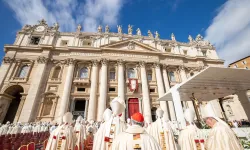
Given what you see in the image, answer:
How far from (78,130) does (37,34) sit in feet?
77.1

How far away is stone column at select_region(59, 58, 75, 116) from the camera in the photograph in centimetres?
1592

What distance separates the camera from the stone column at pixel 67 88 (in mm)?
15922

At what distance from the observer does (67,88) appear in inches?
682

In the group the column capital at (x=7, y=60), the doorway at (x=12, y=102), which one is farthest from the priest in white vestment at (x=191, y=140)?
the column capital at (x=7, y=60)

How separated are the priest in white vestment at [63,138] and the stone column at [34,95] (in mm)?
13942

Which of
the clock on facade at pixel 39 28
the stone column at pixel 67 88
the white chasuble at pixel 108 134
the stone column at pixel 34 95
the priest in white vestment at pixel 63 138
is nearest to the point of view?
the white chasuble at pixel 108 134

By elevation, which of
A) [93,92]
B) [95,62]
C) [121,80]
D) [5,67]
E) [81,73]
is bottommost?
[93,92]

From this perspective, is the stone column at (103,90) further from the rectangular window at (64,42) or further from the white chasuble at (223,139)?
the white chasuble at (223,139)

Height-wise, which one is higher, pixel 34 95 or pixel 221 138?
pixel 34 95

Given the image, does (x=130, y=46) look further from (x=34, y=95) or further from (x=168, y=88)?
(x=34, y=95)

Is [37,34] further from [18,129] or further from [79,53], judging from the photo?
[18,129]

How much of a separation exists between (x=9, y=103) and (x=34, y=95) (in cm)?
479

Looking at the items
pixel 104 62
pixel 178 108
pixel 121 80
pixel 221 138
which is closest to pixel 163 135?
pixel 221 138

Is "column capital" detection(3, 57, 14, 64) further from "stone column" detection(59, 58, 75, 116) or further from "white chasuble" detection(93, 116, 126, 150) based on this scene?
"white chasuble" detection(93, 116, 126, 150)
